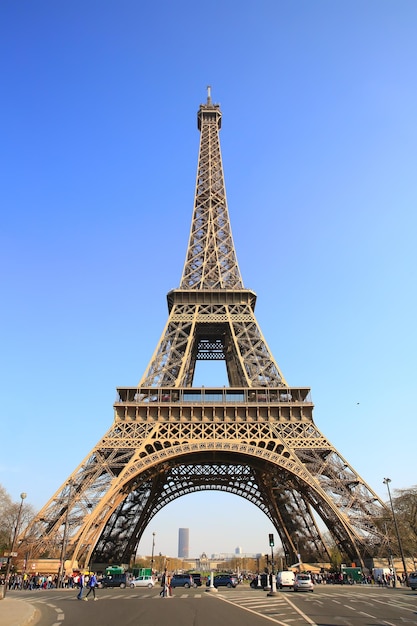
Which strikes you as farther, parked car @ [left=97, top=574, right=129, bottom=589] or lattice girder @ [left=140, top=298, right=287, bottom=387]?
lattice girder @ [left=140, top=298, right=287, bottom=387]

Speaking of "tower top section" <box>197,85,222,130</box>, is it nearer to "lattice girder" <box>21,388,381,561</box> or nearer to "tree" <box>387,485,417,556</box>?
"lattice girder" <box>21,388,381,561</box>

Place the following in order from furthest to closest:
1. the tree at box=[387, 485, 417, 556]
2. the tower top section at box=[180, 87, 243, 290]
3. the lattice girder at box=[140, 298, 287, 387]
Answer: the tower top section at box=[180, 87, 243, 290], the tree at box=[387, 485, 417, 556], the lattice girder at box=[140, 298, 287, 387]

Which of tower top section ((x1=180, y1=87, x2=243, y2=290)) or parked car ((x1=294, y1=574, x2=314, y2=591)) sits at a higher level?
tower top section ((x1=180, y1=87, x2=243, y2=290))

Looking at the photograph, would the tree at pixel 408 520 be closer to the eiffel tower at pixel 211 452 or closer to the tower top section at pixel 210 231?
the eiffel tower at pixel 211 452

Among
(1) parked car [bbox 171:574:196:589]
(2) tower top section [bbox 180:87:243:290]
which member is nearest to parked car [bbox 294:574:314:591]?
(1) parked car [bbox 171:574:196:589]

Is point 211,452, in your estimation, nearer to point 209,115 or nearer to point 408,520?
point 408,520

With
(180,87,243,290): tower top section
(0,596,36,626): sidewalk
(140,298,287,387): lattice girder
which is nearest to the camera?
(0,596,36,626): sidewalk
